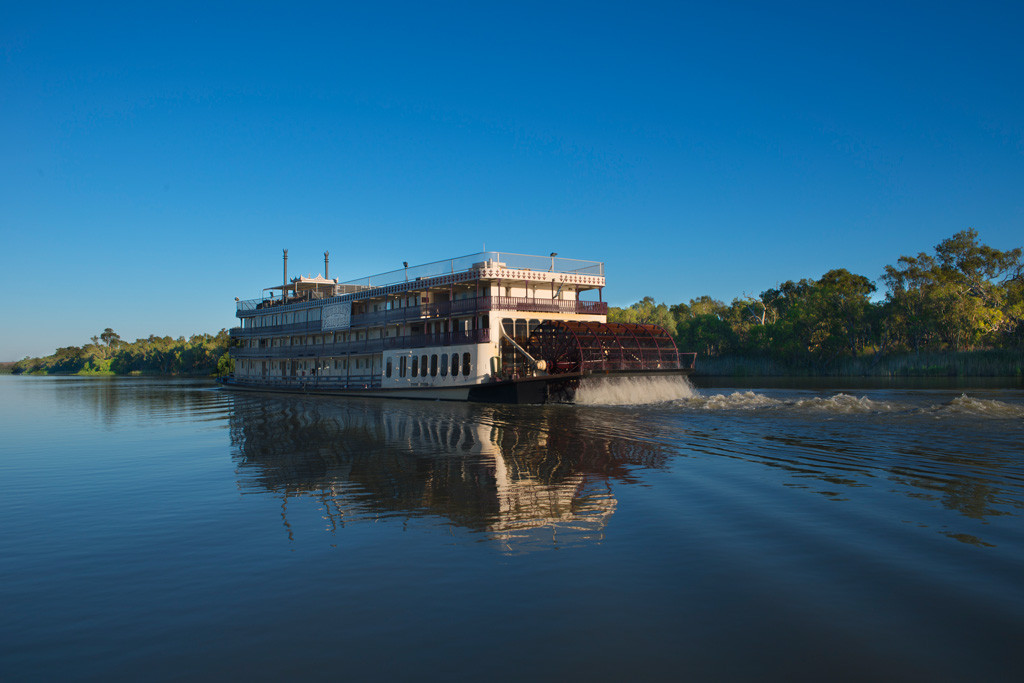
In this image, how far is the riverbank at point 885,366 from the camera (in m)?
47.5

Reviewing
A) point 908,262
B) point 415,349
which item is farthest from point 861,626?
point 908,262

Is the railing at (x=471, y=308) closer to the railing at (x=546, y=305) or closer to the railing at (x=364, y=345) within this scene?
the railing at (x=546, y=305)

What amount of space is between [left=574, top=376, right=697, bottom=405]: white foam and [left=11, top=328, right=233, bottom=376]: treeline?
55881 millimetres

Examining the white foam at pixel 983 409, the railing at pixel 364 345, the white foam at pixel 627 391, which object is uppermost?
the railing at pixel 364 345

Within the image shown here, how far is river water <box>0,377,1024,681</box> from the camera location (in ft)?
15.9

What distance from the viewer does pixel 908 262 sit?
222 ft

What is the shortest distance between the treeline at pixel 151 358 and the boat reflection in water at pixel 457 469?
58.9 m

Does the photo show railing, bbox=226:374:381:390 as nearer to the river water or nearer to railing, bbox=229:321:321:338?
railing, bbox=229:321:321:338

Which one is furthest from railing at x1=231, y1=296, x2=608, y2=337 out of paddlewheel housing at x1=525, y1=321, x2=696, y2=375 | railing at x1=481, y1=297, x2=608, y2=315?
paddlewheel housing at x1=525, y1=321, x2=696, y2=375

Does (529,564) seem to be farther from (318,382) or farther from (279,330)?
(279,330)

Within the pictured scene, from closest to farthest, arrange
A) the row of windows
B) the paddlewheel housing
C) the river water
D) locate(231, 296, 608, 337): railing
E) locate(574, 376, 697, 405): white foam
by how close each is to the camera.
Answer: the river water, locate(574, 376, 697, 405): white foam, the paddlewheel housing, locate(231, 296, 608, 337): railing, the row of windows

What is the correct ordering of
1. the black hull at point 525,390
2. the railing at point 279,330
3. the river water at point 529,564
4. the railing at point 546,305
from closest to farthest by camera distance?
1. the river water at point 529,564
2. the black hull at point 525,390
3. the railing at point 546,305
4. the railing at point 279,330

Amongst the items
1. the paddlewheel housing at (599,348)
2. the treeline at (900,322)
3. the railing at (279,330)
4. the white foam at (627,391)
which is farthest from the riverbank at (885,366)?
the railing at (279,330)

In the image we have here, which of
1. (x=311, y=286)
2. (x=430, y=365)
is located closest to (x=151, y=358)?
(x=311, y=286)
